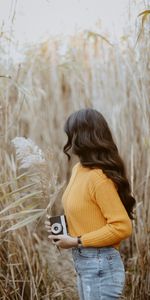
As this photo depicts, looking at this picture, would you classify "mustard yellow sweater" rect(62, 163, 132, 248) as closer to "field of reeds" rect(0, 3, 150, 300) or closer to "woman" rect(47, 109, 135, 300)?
"woman" rect(47, 109, 135, 300)

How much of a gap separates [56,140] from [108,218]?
192cm

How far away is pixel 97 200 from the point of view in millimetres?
1708

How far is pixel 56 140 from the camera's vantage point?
11.8 feet

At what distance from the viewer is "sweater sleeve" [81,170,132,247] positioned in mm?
1692

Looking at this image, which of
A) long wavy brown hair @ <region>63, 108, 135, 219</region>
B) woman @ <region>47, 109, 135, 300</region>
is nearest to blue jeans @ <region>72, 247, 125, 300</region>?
woman @ <region>47, 109, 135, 300</region>

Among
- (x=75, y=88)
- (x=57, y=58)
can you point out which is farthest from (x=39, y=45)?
(x=75, y=88)

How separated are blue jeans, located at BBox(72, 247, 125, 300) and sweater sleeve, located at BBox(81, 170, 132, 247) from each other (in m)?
0.05

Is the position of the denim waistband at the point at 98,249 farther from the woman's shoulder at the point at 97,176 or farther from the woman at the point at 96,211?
the woman's shoulder at the point at 97,176

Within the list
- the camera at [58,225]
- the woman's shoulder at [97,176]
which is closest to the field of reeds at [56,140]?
the camera at [58,225]

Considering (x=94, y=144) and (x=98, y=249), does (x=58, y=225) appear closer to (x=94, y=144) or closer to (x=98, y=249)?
Answer: (x=98, y=249)

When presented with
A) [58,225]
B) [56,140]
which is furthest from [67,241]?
[56,140]

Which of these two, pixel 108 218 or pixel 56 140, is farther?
pixel 56 140

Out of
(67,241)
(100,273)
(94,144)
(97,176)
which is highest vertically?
(94,144)

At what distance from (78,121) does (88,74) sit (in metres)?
1.70
